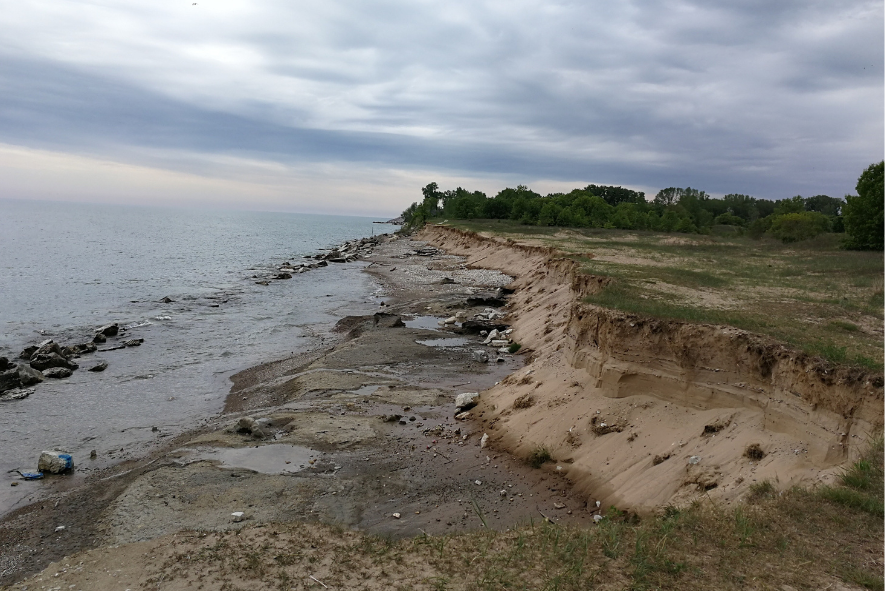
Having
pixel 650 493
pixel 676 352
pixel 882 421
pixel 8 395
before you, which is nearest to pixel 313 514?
pixel 650 493

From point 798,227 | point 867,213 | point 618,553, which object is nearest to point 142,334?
point 618,553

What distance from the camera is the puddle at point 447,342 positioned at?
20502mm

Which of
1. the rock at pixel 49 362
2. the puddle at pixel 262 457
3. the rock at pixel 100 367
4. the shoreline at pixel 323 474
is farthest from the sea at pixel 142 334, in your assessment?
the puddle at pixel 262 457

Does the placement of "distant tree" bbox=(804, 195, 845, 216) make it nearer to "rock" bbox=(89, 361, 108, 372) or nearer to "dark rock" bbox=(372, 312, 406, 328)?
"dark rock" bbox=(372, 312, 406, 328)

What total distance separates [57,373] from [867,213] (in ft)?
132

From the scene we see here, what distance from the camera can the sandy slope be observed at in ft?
25.9

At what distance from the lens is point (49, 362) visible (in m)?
19.0

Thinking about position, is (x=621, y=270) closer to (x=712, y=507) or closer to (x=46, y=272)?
(x=712, y=507)

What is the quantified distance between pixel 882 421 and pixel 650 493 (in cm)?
336

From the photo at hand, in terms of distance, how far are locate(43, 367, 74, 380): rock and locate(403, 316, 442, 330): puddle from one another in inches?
498

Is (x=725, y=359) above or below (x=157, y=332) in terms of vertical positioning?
above

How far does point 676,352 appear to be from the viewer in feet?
35.2

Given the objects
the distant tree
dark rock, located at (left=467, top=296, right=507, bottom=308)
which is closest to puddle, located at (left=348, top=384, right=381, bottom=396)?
dark rock, located at (left=467, top=296, right=507, bottom=308)

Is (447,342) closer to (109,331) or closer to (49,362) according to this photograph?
(49,362)
